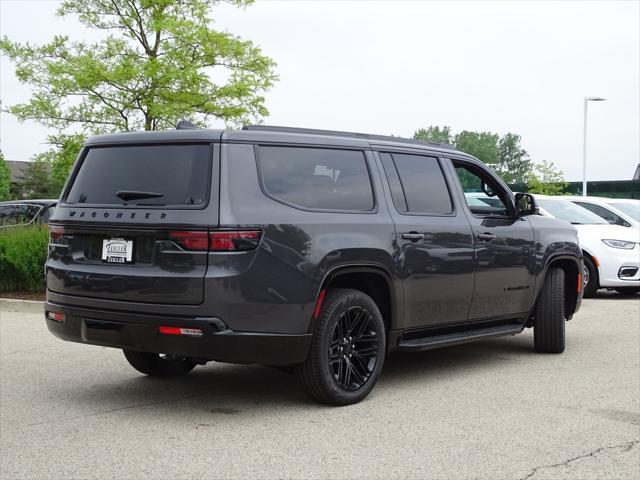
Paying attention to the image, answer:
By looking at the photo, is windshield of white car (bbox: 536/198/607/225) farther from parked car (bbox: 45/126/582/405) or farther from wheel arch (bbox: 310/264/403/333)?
wheel arch (bbox: 310/264/403/333)

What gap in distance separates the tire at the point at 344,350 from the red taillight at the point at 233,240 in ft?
2.55

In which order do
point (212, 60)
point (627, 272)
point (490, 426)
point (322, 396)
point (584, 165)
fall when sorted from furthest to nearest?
1. point (584, 165)
2. point (212, 60)
3. point (627, 272)
4. point (322, 396)
5. point (490, 426)

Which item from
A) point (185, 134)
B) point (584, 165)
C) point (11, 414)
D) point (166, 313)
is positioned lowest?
point (11, 414)

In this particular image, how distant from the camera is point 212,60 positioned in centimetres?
2603

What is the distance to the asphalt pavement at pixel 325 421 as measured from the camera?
15.4 ft

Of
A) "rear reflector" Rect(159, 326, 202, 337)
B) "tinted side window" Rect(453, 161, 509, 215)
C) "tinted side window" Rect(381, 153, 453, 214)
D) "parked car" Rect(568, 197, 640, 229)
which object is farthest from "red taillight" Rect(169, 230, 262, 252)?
"parked car" Rect(568, 197, 640, 229)

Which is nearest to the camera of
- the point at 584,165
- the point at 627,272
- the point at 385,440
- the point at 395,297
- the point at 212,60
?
the point at 385,440

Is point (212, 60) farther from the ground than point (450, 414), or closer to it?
farther from the ground

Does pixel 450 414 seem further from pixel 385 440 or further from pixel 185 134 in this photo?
pixel 185 134

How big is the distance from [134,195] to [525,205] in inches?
150

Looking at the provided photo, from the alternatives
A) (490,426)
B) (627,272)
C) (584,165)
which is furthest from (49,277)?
(584,165)

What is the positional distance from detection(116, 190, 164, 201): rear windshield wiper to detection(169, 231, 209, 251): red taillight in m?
0.36

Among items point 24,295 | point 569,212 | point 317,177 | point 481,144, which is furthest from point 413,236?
point 481,144

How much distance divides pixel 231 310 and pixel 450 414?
167 cm
